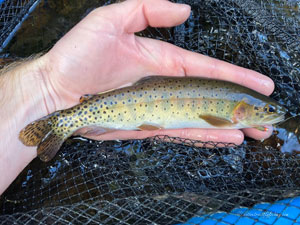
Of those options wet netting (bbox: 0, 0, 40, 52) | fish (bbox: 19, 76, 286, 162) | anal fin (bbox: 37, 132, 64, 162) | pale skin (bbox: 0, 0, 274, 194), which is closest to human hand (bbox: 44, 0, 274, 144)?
pale skin (bbox: 0, 0, 274, 194)

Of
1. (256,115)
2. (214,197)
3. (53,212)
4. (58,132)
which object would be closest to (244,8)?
(256,115)

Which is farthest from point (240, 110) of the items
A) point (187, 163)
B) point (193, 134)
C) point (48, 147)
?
point (48, 147)

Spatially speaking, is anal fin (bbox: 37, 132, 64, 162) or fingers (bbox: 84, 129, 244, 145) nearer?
anal fin (bbox: 37, 132, 64, 162)

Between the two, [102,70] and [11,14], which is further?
[11,14]

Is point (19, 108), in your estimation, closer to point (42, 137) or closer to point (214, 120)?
point (42, 137)

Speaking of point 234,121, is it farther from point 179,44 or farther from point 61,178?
point 61,178

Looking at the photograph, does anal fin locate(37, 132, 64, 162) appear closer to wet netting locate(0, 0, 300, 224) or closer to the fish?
the fish
